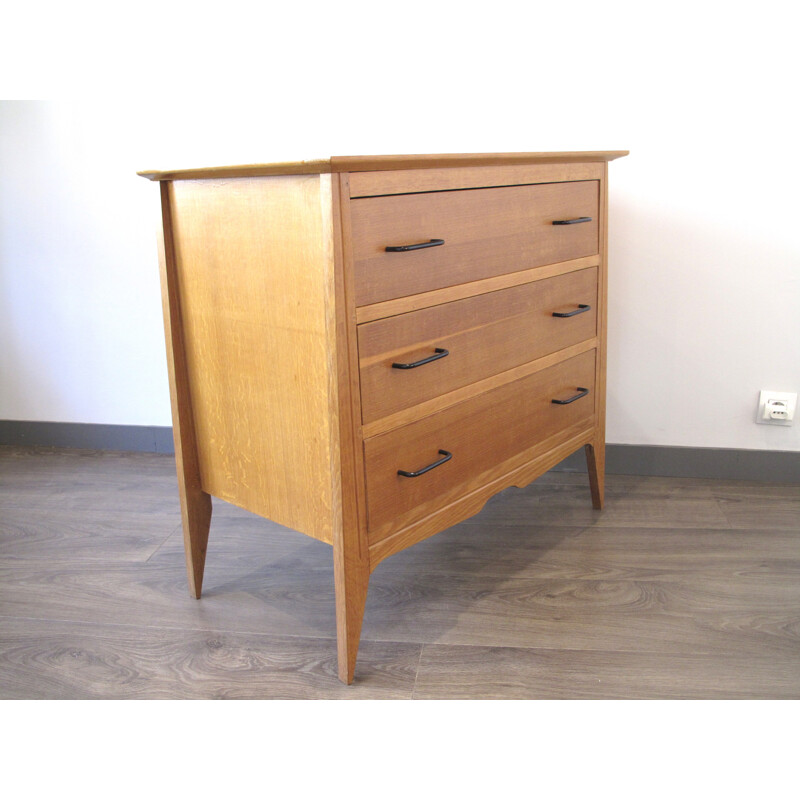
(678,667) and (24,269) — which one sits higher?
(24,269)

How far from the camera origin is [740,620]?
158 cm

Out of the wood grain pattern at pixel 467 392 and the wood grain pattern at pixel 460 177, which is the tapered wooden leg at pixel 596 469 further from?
the wood grain pattern at pixel 460 177

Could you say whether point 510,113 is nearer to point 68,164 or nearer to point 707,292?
point 707,292

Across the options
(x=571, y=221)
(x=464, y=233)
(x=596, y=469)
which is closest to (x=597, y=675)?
(x=596, y=469)

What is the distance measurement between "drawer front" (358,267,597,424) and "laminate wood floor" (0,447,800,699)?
47 centimetres

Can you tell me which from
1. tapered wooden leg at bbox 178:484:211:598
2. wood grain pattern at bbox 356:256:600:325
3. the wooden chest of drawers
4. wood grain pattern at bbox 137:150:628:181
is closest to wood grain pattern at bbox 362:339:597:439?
the wooden chest of drawers

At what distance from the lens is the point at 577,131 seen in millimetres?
2102

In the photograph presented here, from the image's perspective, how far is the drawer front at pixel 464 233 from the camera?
1.29 metres

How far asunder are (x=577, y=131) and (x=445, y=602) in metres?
1.24

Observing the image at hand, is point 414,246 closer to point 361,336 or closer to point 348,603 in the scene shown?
point 361,336

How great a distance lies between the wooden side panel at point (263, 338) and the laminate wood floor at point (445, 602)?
0.89ft

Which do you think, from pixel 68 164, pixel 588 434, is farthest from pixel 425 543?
pixel 68 164

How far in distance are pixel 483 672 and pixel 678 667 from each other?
346 millimetres

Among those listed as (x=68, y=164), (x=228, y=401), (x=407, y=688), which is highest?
(x=68, y=164)
